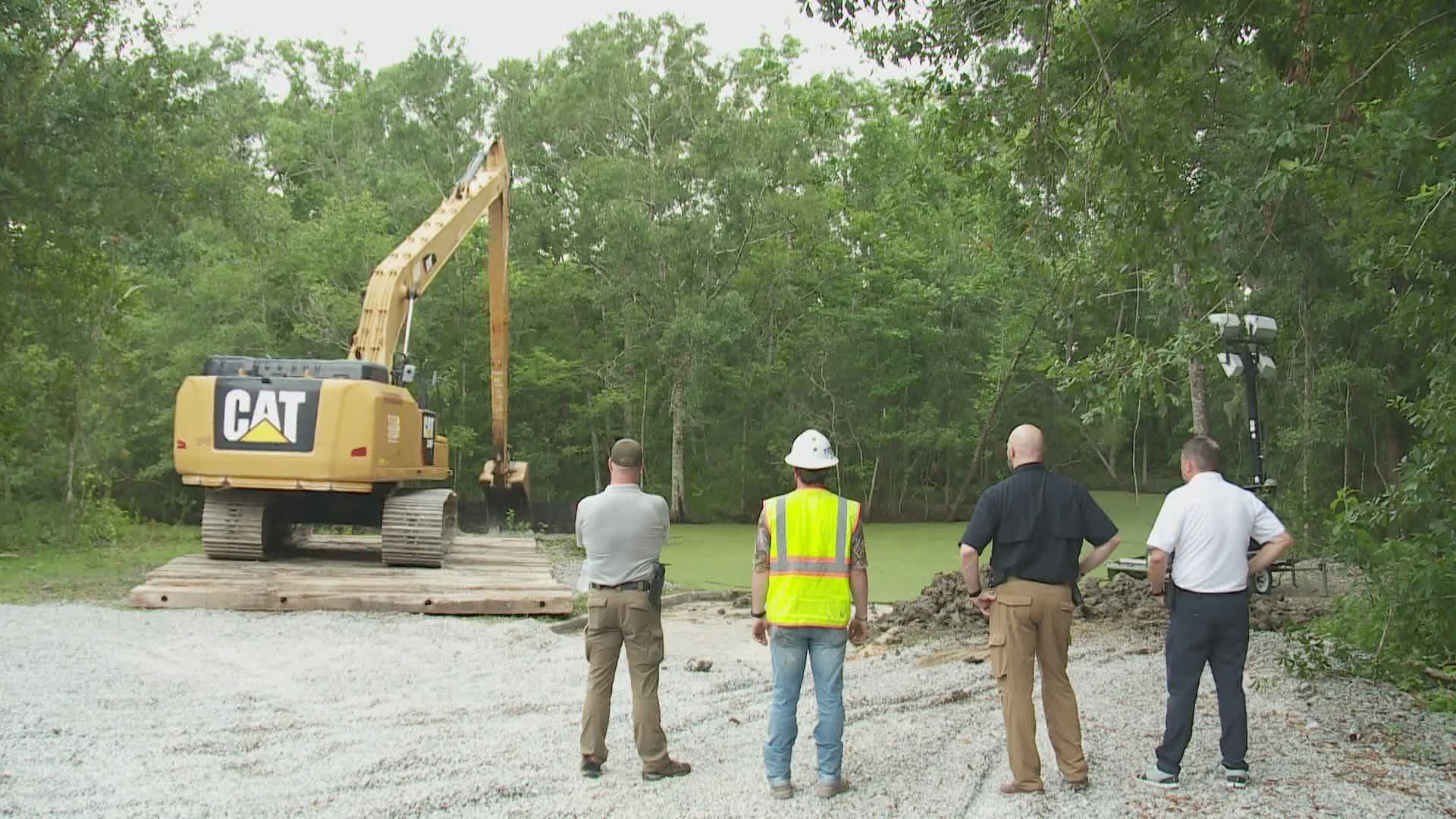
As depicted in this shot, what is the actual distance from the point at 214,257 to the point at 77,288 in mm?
13767

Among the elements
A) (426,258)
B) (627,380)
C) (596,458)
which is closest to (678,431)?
(627,380)

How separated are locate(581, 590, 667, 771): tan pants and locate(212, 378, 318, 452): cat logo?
274 inches

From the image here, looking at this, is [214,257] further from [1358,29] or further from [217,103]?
[1358,29]

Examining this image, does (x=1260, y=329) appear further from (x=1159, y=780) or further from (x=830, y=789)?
(x=830, y=789)

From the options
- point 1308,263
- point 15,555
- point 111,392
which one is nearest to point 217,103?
point 111,392

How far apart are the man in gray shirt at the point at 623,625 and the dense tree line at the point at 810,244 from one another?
285 centimetres

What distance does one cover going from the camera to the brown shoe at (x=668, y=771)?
16.1 feet

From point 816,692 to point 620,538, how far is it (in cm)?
99

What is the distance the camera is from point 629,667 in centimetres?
491

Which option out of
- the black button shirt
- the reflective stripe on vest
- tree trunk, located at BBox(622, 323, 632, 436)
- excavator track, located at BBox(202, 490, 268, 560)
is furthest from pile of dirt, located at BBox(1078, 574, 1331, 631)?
tree trunk, located at BBox(622, 323, 632, 436)

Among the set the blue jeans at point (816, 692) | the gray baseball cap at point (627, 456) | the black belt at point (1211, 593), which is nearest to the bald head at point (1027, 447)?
the black belt at point (1211, 593)

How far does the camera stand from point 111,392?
19125mm

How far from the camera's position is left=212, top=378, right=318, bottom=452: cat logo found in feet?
36.3

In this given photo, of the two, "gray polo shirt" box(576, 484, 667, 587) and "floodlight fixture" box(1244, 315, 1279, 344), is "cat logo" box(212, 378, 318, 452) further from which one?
"floodlight fixture" box(1244, 315, 1279, 344)
